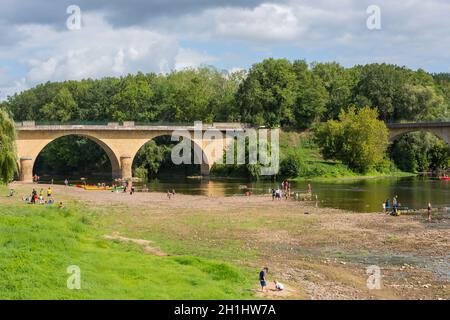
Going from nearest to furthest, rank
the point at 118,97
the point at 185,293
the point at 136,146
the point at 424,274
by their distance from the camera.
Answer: the point at 185,293 → the point at 424,274 → the point at 136,146 → the point at 118,97

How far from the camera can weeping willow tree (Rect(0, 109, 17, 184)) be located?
148ft

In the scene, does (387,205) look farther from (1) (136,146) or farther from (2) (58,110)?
(2) (58,110)

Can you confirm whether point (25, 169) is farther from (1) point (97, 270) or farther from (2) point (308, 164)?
(1) point (97, 270)

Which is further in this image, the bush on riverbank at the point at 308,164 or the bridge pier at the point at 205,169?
the bridge pier at the point at 205,169

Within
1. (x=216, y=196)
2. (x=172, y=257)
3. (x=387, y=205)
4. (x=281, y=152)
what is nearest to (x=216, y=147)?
(x=281, y=152)

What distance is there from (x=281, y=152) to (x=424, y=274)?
64.5 meters

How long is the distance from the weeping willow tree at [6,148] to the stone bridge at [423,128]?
65.8 metres

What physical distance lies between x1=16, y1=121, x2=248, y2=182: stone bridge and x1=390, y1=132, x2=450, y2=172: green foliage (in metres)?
26.9

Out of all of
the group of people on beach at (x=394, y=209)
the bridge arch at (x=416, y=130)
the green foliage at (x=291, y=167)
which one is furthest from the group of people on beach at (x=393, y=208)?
the bridge arch at (x=416, y=130)

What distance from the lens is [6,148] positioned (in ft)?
148

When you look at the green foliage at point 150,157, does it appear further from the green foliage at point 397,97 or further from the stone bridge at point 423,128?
the stone bridge at point 423,128

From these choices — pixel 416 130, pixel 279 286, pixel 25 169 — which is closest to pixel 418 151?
pixel 416 130

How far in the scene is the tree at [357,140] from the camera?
285 ft
